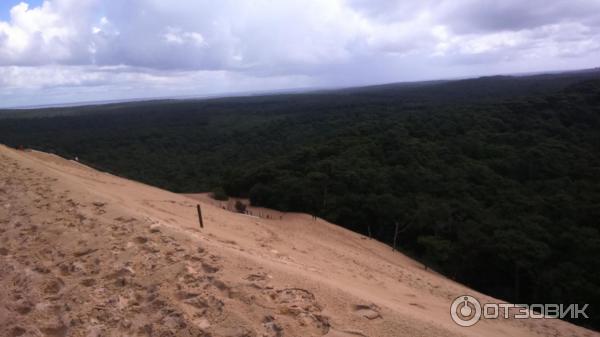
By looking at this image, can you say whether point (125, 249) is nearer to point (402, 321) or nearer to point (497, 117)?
point (402, 321)

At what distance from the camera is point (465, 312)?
21.4 feet

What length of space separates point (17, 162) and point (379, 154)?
82.7 feet

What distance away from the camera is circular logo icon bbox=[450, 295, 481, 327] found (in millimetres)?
5984

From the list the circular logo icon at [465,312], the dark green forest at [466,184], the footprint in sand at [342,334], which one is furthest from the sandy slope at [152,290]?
the dark green forest at [466,184]

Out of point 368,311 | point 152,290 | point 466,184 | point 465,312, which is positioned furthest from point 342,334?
point 466,184

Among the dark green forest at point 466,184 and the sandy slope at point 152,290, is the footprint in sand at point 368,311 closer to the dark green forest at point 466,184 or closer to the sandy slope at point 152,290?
the sandy slope at point 152,290

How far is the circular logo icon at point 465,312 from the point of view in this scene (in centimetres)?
598

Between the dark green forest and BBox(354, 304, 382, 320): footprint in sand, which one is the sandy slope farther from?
the dark green forest

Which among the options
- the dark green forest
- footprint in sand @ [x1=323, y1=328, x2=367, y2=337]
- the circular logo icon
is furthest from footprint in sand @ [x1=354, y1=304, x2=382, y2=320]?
the dark green forest

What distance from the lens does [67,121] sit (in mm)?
89375

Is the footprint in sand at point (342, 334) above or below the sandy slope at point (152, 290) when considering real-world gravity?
below
